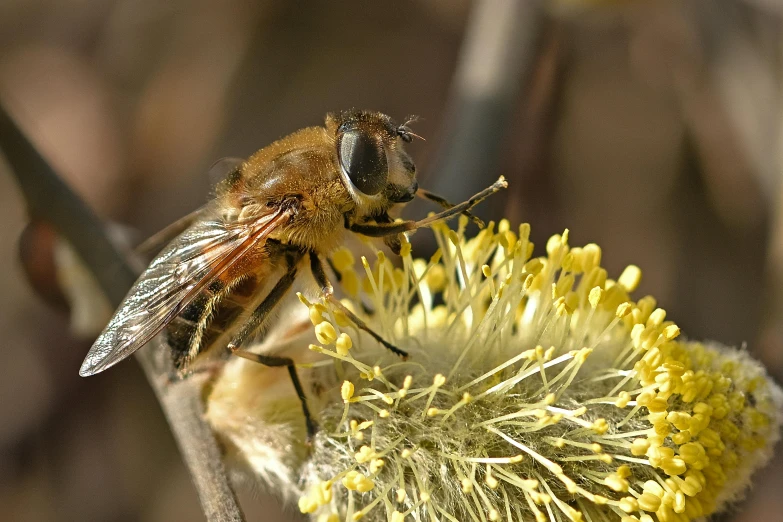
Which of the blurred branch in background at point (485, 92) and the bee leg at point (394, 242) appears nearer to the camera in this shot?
the bee leg at point (394, 242)

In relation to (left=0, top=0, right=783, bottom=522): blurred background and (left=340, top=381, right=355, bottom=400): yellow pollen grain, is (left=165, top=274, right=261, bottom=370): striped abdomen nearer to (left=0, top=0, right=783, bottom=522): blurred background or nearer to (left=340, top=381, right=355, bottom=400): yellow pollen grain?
(left=340, top=381, right=355, bottom=400): yellow pollen grain

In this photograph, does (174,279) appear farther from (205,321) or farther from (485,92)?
(485,92)

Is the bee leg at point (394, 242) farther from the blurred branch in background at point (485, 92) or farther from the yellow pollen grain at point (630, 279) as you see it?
the blurred branch in background at point (485, 92)

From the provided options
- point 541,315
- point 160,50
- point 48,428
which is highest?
point 541,315

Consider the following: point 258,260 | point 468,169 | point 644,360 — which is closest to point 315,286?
point 258,260

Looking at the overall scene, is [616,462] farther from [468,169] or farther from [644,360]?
[468,169]

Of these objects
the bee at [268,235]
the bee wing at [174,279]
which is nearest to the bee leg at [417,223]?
the bee at [268,235]
